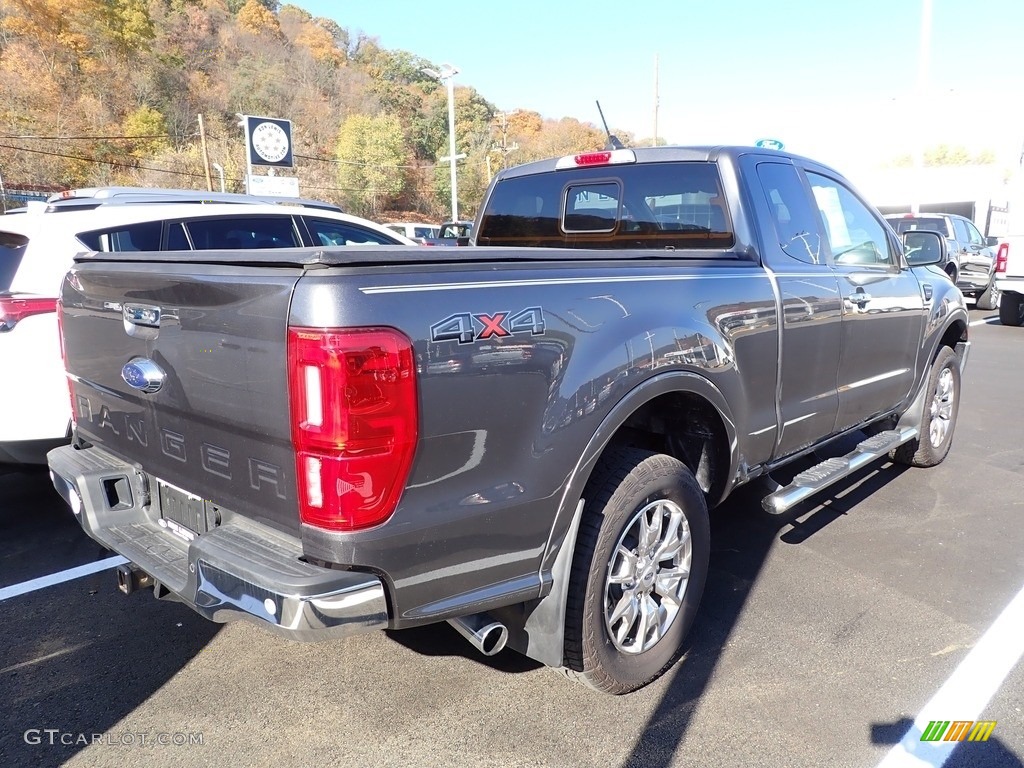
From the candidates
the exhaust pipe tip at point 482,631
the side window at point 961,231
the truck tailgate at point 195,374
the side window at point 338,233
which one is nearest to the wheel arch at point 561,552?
the exhaust pipe tip at point 482,631

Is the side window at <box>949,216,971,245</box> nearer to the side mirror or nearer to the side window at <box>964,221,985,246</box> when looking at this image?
the side window at <box>964,221,985,246</box>

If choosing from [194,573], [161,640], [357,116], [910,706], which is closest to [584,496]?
[194,573]

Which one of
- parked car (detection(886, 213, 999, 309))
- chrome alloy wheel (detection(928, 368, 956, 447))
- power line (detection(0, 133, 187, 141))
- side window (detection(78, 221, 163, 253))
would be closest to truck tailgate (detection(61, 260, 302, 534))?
side window (detection(78, 221, 163, 253))

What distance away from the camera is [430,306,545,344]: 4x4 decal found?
75.9 inches

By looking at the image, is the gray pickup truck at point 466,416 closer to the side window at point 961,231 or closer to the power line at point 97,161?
the side window at point 961,231

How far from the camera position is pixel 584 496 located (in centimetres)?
250

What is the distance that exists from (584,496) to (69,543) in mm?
3067

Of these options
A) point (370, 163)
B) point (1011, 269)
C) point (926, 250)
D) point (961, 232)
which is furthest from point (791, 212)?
point (370, 163)

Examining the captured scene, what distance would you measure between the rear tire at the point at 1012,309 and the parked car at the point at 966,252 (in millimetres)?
1422

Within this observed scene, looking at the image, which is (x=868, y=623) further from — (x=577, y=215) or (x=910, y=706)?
(x=577, y=215)

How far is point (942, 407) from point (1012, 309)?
30.8 feet

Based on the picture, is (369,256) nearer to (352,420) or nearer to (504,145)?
(352,420)

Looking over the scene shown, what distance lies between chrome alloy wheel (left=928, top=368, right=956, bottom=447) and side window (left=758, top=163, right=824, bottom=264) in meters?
2.04

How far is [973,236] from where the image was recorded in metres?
16.2
